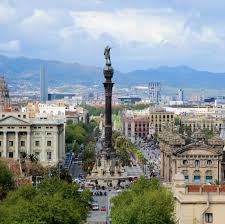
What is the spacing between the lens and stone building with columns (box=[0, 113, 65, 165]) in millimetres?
127812

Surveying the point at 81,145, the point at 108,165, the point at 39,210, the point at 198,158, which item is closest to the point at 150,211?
the point at 39,210

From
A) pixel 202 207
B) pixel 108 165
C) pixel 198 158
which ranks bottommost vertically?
pixel 108 165

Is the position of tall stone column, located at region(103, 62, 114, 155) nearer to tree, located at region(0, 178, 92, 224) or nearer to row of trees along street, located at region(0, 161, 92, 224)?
row of trees along street, located at region(0, 161, 92, 224)

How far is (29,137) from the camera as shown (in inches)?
5049

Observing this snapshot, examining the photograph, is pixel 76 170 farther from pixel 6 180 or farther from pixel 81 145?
pixel 6 180

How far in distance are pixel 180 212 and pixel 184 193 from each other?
946 millimetres

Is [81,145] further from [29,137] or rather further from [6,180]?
[6,180]

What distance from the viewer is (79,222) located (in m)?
56.3

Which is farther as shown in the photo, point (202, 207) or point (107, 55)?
point (107, 55)

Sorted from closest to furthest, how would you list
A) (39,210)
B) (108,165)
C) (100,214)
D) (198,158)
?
(39,210)
(100,214)
(198,158)
(108,165)

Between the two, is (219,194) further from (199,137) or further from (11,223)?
(199,137)

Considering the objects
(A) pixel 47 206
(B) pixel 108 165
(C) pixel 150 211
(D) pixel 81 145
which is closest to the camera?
(C) pixel 150 211

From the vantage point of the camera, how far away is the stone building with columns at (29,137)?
128 metres

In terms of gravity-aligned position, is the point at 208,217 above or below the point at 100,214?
above
